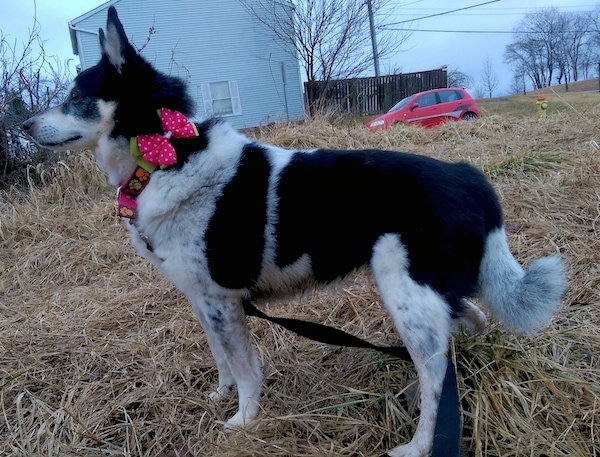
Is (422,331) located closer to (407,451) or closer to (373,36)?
(407,451)

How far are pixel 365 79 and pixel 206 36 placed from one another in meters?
7.63

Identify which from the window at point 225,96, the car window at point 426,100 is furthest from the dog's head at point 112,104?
the window at point 225,96

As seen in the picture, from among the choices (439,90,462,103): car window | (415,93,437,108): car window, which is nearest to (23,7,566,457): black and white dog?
(415,93,437,108): car window

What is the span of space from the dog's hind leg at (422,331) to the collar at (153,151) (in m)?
1.06

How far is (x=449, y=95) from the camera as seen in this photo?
14.8 meters

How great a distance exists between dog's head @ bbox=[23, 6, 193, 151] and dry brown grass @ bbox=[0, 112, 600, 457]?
4.26 ft

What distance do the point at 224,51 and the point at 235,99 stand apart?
2221mm

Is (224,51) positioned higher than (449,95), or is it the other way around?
(224,51)

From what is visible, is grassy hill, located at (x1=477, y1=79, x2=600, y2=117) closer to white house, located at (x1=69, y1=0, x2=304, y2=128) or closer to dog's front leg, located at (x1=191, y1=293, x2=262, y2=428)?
dog's front leg, located at (x1=191, y1=293, x2=262, y2=428)

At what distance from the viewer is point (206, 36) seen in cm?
2167

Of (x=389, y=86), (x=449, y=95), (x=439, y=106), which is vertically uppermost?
(x=389, y=86)

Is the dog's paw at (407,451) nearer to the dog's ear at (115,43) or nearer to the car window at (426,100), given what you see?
the dog's ear at (115,43)

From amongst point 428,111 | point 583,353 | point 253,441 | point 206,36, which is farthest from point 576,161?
point 206,36

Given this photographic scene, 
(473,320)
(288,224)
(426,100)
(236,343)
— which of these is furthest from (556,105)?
(236,343)
